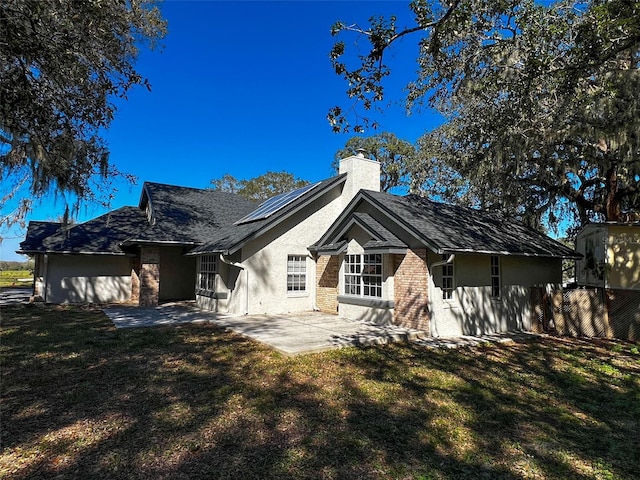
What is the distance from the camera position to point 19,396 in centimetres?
555

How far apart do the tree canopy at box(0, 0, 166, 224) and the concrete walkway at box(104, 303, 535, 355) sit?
16.7 ft

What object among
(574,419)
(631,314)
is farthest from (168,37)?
(631,314)

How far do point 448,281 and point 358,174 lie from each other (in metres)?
6.36

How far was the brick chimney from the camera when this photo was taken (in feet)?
50.7

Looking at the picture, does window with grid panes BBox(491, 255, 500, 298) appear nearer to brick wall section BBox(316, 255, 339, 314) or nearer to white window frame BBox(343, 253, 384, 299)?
white window frame BBox(343, 253, 384, 299)

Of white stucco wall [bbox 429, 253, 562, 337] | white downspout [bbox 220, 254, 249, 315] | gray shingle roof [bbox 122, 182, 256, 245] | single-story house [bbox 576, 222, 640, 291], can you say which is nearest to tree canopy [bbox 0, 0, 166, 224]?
white downspout [bbox 220, 254, 249, 315]

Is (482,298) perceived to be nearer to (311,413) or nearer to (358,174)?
(358,174)

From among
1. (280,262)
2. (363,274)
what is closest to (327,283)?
(280,262)

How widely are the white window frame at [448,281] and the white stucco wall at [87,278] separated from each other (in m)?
15.2

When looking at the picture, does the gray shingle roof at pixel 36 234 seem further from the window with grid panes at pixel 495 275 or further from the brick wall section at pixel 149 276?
the window with grid panes at pixel 495 275

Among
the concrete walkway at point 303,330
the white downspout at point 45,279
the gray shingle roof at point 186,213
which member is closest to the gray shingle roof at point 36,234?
the white downspout at point 45,279

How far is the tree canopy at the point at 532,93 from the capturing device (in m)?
7.58

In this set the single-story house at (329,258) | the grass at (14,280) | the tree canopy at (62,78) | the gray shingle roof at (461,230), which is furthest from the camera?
the grass at (14,280)

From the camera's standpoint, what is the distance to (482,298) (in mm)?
11562
